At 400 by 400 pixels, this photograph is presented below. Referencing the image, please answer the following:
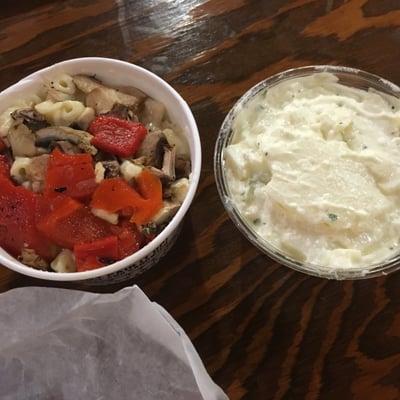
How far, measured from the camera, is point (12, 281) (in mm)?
1171

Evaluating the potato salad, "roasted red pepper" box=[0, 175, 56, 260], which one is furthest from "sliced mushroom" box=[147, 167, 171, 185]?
"roasted red pepper" box=[0, 175, 56, 260]

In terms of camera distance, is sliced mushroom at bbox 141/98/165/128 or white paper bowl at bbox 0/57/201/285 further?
sliced mushroom at bbox 141/98/165/128

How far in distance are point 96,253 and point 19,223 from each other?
147 millimetres

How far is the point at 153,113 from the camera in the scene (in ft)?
3.91

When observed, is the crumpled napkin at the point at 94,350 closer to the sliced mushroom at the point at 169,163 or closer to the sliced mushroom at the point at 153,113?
the sliced mushroom at the point at 169,163

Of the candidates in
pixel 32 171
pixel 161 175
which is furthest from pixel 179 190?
pixel 32 171

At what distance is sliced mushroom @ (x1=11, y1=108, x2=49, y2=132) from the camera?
1139 millimetres

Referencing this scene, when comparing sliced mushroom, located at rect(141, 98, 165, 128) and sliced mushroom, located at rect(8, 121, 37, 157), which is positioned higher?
sliced mushroom, located at rect(8, 121, 37, 157)

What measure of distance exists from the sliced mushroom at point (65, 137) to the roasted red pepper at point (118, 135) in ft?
0.05

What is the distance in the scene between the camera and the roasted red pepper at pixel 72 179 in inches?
41.8

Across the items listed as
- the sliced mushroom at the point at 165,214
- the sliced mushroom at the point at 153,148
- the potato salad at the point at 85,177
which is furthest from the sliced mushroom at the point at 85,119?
the sliced mushroom at the point at 165,214

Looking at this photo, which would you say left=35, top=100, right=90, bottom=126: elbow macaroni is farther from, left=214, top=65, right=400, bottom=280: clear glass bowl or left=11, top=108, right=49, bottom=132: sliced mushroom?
left=214, top=65, right=400, bottom=280: clear glass bowl

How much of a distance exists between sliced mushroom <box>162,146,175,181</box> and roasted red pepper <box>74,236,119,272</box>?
0.16 m

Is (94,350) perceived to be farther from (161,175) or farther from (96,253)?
(161,175)
